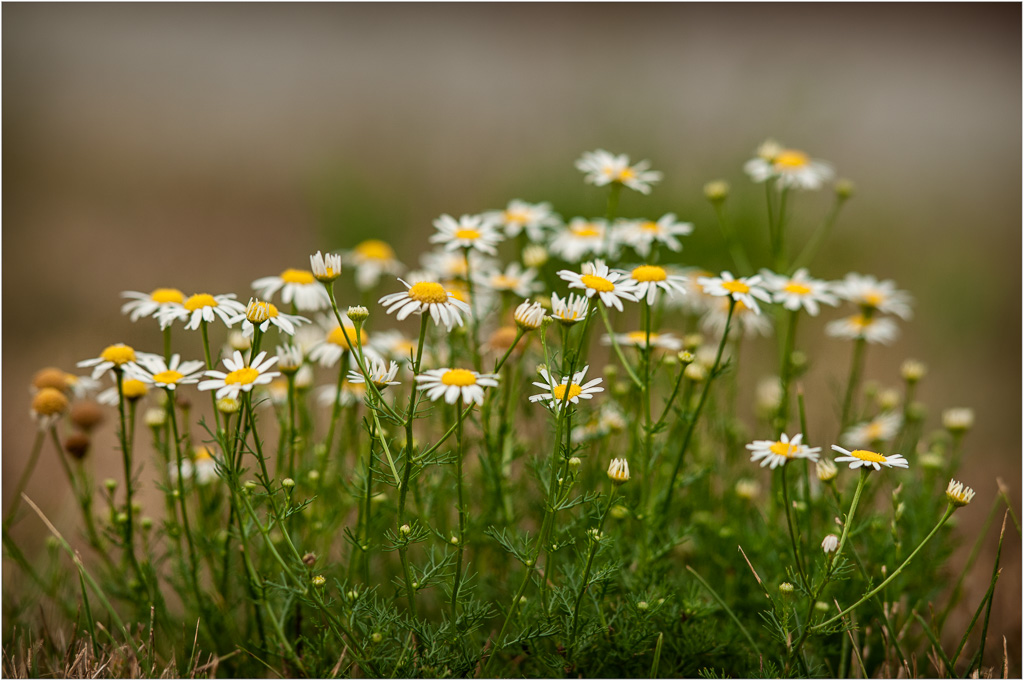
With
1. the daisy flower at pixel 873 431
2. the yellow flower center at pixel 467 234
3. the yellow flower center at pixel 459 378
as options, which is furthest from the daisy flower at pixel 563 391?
the daisy flower at pixel 873 431

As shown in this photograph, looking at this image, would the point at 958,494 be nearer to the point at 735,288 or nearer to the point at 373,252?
the point at 735,288

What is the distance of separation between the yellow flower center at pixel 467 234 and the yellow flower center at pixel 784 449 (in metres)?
0.77

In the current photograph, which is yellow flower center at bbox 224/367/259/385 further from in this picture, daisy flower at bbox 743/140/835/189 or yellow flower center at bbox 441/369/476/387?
daisy flower at bbox 743/140/835/189

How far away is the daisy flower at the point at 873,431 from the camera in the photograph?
2074 mm

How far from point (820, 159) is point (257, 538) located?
4.71 m

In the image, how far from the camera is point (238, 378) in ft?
4.19

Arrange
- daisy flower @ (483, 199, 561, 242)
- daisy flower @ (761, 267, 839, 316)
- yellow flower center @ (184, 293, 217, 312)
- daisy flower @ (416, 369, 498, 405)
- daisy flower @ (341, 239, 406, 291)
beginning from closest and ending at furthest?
daisy flower @ (416, 369, 498, 405) < yellow flower center @ (184, 293, 217, 312) < daisy flower @ (761, 267, 839, 316) < daisy flower @ (483, 199, 561, 242) < daisy flower @ (341, 239, 406, 291)

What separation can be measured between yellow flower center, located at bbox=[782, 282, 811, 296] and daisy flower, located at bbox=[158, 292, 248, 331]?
1256 mm

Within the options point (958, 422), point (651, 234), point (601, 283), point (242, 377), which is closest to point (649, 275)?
point (601, 283)

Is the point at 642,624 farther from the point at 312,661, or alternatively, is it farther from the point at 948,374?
the point at 948,374

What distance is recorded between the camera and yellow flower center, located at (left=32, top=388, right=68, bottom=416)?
5.34 feet

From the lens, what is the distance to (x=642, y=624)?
1.47m

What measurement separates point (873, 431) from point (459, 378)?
1445 millimetres

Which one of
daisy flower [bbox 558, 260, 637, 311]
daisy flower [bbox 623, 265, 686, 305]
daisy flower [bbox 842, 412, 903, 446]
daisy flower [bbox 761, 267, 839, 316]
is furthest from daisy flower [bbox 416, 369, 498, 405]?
daisy flower [bbox 842, 412, 903, 446]
